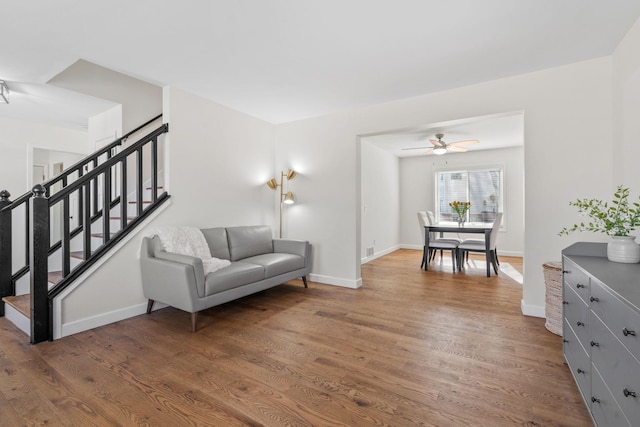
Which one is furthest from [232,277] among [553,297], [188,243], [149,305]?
[553,297]

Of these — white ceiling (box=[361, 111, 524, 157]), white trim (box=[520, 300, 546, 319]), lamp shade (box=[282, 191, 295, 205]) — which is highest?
white ceiling (box=[361, 111, 524, 157])

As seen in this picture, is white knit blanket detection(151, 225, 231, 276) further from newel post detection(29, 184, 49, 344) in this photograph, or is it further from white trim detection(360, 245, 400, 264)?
white trim detection(360, 245, 400, 264)

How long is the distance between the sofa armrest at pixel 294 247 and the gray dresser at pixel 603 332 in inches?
109

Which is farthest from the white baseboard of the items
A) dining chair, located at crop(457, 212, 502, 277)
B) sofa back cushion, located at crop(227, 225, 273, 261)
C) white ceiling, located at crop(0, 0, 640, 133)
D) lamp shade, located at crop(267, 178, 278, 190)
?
dining chair, located at crop(457, 212, 502, 277)

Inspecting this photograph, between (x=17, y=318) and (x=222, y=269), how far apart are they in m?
1.84

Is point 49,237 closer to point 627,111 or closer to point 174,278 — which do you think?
point 174,278

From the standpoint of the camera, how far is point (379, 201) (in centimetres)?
688

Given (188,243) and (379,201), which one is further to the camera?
(379,201)

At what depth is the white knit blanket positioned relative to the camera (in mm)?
3062

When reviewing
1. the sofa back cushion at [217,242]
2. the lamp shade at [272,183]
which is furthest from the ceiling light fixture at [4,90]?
the lamp shade at [272,183]

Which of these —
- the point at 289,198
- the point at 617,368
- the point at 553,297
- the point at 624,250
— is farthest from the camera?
the point at 289,198

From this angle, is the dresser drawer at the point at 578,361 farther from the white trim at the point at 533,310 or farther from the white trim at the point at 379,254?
the white trim at the point at 379,254

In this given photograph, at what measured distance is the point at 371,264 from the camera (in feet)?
19.4

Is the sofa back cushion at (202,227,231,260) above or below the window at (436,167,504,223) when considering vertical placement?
below
